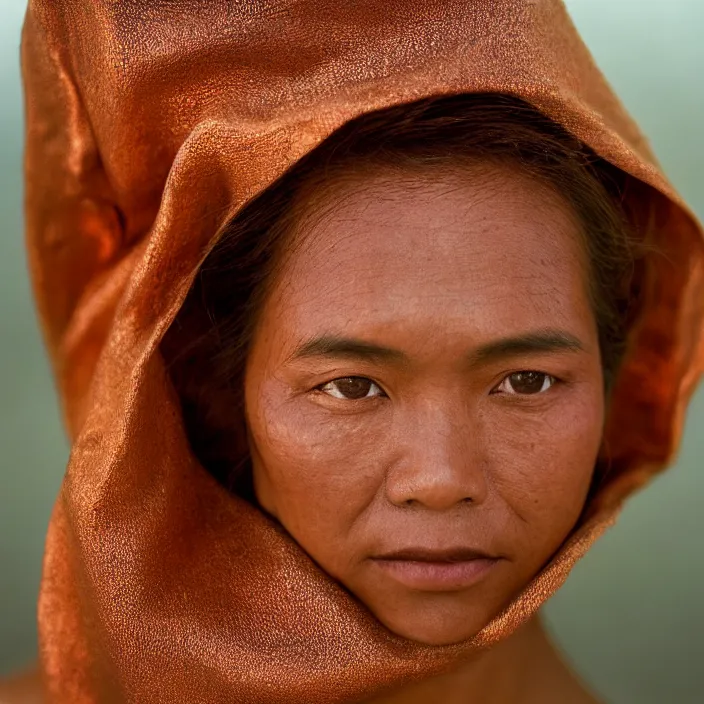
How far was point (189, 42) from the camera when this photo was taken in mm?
851

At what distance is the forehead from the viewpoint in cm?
82

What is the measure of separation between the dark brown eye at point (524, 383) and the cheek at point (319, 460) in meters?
0.12

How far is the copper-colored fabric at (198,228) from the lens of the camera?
0.84m

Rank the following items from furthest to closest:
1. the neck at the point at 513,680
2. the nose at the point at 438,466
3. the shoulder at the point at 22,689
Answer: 1. the shoulder at the point at 22,689
2. the neck at the point at 513,680
3. the nose at the point at 438,466

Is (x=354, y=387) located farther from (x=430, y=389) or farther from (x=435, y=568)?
(x=435, y=568)

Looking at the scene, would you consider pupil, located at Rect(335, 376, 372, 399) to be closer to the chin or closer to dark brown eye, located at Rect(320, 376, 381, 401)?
dark brown eye, located at Rect(320, 376, 381, 401)

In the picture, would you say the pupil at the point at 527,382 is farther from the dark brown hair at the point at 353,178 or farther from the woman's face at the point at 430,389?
the dark brown hair at the point at 353,178

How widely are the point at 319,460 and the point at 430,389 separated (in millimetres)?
121

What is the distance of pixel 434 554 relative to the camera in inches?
33.6

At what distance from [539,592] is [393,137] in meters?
0.44

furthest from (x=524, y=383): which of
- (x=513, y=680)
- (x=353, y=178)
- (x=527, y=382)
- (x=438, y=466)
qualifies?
(x=513, y=680)

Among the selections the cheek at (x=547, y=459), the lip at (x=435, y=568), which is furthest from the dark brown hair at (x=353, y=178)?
the lip at (x=435, y=568)

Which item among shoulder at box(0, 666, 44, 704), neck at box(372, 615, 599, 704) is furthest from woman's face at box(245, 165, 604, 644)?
shoulder at box(0, 666, 44, 704)

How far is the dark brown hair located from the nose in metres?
0.21
